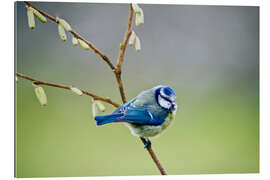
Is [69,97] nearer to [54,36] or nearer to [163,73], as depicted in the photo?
[54,36]

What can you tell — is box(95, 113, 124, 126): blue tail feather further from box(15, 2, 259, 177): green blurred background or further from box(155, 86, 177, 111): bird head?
box(155, 86, 177, 111): bird head

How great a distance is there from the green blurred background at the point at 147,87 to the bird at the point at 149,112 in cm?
10

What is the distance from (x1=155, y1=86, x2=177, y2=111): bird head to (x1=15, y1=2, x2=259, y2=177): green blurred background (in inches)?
5.4

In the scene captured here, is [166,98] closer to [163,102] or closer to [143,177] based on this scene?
[163,102]

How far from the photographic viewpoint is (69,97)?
102 inches

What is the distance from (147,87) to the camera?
2668mm

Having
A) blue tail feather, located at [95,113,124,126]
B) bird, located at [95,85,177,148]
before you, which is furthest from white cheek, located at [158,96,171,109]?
blue tail feather, located at [95,113,124,126]

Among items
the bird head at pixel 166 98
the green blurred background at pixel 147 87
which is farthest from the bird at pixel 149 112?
the green blurred background at pixel 147 87

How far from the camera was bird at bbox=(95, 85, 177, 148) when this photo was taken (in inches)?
95.9

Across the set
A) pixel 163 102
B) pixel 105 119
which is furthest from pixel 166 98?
pixel 105 119

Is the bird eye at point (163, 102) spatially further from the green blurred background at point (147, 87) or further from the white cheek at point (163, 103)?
the green blurred background at point (147, 87)

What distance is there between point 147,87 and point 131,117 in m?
0.32

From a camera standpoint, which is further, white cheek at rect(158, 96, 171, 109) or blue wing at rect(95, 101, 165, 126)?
white cheek at rect(158, 96, 171, 109)
